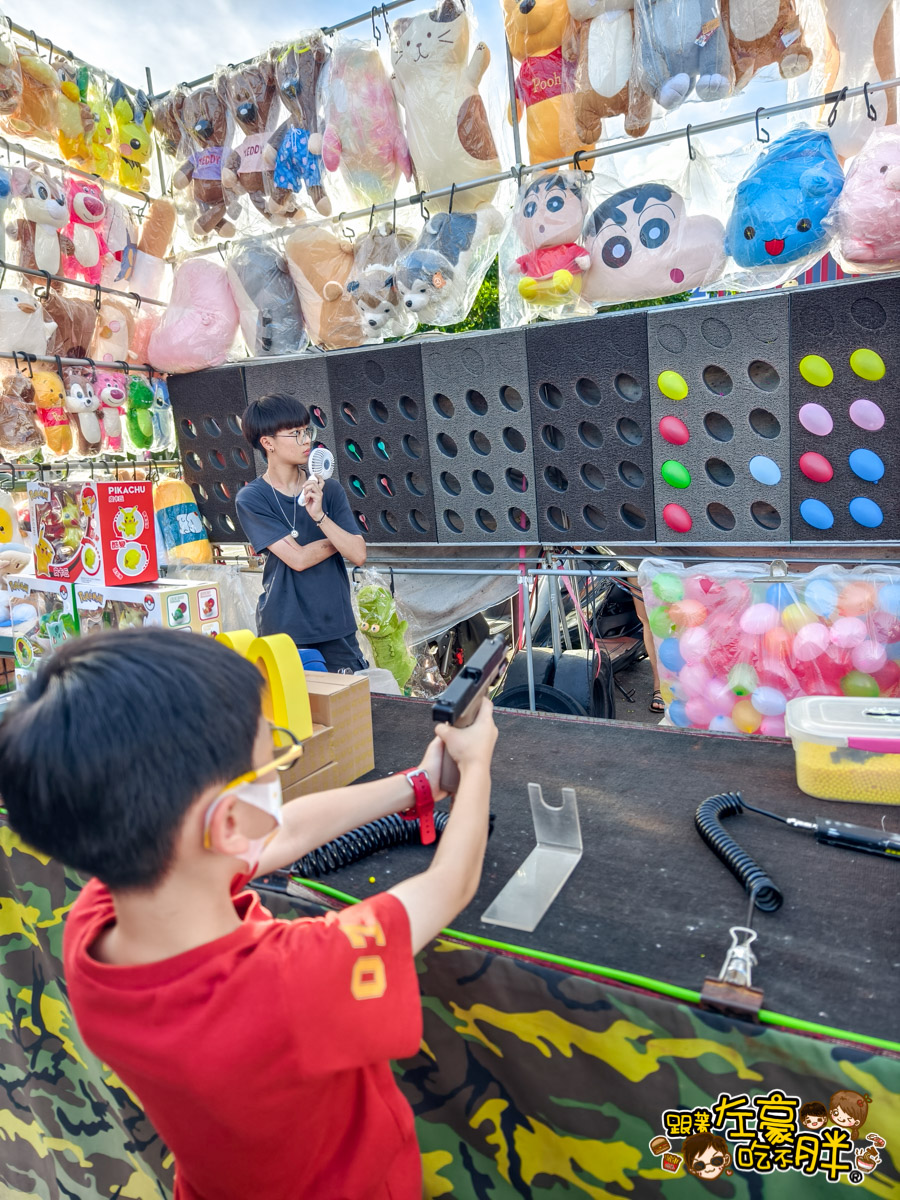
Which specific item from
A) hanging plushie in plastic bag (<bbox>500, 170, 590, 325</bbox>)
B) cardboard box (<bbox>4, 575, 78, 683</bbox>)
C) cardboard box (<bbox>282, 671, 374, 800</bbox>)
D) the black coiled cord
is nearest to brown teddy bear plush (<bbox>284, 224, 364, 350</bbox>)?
hanging plushie in plastic bag (<bbox>500, 170, 590, 325</bbox>)

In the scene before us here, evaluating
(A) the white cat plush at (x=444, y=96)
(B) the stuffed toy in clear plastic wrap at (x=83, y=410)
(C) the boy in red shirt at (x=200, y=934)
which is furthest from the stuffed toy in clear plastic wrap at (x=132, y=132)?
(C) the boy in red shirt at (x=200, y=934)

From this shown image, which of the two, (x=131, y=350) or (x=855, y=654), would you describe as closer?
(x=855, y=654)

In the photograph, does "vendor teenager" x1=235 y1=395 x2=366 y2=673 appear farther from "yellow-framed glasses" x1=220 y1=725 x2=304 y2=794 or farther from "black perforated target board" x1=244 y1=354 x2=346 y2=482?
"yellow-framed glasses" x1=220 y1=725 x2=304 y2=794

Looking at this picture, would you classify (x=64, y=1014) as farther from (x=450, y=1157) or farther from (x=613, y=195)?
(x=613, y=195)

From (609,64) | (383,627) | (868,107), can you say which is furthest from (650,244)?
(383,627)

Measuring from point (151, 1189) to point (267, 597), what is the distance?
143cm

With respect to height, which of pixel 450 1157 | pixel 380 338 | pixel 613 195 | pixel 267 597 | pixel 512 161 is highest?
pixel 512 161

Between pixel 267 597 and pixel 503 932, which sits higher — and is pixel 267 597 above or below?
above

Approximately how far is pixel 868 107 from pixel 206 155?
8.38 ft

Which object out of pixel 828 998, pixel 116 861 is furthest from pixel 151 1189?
pixel 828 998

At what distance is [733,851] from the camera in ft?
3.51

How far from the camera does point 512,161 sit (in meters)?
2.82

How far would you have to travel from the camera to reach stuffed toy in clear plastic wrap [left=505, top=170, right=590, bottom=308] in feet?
8.38

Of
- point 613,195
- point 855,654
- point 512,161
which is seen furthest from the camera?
point 512,161
